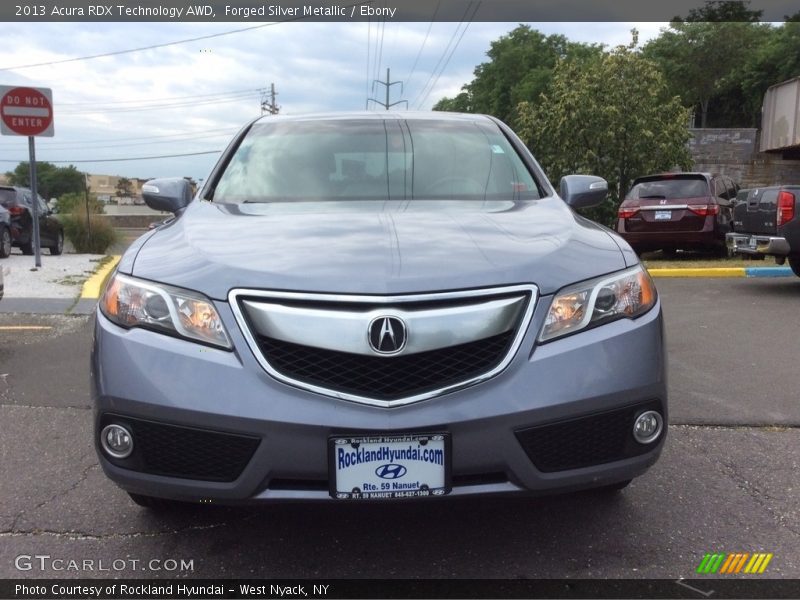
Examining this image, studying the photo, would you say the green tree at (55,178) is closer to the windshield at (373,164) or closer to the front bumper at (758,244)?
the front bumper at (758,244)

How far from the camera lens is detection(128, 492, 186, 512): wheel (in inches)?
108

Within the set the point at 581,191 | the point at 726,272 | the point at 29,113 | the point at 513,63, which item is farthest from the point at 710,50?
the point at 581,191

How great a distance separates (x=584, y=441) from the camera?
2246mm

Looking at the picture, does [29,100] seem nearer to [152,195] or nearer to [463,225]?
[152,195]

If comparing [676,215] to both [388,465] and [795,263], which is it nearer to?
[795,263]

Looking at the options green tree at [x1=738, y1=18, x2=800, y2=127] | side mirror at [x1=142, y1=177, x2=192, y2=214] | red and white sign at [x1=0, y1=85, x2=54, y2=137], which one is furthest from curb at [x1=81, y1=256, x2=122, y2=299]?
green tree at [x1=738, y1=18, x2=800, y2=127]

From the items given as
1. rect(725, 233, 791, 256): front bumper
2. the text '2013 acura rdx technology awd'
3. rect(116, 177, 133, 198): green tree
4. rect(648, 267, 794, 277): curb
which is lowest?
rect(116, 177, 133, 198): green tree

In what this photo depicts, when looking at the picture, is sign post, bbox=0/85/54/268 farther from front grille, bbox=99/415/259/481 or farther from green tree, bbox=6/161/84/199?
green tree, bbox=6/161/84/199

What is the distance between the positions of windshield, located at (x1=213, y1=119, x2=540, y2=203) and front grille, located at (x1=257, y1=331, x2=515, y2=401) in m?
1.27

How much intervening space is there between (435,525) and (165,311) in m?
1.29

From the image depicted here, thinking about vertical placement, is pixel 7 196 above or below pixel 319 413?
below

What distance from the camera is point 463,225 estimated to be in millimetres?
2734

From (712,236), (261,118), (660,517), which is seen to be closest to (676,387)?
(660,517)

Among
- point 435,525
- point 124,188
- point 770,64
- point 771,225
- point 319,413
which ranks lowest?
point 124,188
